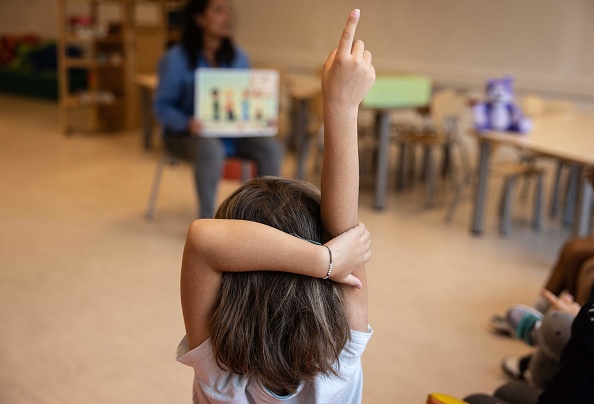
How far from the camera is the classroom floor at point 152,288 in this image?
2648 millimetres

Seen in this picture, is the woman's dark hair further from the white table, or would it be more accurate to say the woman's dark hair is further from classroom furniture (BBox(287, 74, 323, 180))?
the white table

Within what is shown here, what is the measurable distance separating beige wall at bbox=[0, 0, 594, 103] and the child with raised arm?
5992mm

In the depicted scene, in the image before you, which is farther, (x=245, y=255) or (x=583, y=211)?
(x=583, y=211)

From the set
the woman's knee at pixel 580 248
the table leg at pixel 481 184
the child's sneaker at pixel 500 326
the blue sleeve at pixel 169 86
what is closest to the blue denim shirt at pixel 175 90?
the blue sleeve at pixel 169 86

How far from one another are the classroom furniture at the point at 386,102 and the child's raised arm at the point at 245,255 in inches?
151

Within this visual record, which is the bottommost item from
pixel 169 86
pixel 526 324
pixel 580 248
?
A: pixel 526 324

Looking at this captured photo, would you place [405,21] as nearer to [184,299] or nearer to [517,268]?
[517,268]

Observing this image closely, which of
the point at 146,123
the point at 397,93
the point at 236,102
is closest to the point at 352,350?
the point at 236,102

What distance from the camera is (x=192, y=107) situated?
166 inches

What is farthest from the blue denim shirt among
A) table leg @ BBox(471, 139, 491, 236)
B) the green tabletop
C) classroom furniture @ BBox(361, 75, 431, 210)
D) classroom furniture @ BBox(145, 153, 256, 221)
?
table leg @ BBox(471, 139, 491, 236)

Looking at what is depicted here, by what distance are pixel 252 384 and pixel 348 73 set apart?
55cm

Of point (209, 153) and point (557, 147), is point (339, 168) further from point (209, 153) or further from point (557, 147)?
point (557, 147)

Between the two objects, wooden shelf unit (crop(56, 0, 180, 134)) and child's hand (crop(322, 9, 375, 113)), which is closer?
child's hand (crop(322, 9, 375, 113))

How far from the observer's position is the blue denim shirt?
4109mm
